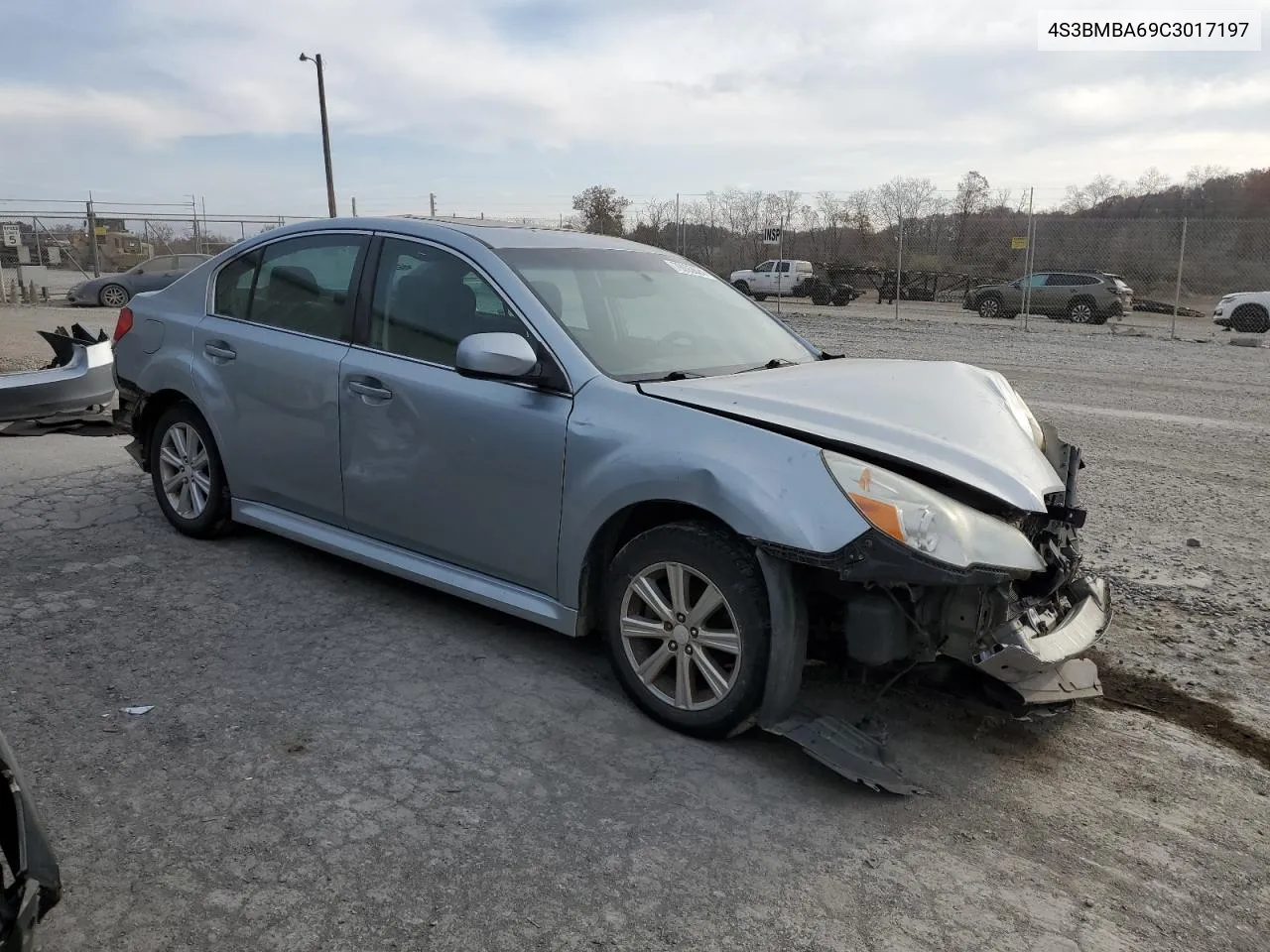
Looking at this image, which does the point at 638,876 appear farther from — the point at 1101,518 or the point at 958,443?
the point at 1101,518

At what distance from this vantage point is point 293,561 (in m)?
5.09

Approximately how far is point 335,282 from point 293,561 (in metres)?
1.44

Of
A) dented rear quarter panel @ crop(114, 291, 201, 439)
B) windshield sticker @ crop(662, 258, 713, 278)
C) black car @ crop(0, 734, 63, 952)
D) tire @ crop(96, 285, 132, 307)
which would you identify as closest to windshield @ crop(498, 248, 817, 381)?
windshield sticker @ crop(662, 258, 713, 278)

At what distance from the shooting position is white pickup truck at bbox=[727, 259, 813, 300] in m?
31.3

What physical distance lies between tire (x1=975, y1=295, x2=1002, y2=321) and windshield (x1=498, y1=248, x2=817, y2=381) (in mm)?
24034

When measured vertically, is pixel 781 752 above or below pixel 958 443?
below

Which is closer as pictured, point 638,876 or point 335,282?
point 638,876

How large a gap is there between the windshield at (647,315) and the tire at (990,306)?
24.0 metres

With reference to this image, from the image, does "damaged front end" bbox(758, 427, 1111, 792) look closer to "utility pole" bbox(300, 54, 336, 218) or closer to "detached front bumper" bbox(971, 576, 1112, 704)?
"detached front bumper" bbox(971, 576, 1112, 704)

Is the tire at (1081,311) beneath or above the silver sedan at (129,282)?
beneath

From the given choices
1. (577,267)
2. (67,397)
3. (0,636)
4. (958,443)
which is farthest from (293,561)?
(67,397)

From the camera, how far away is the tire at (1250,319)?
20672mm

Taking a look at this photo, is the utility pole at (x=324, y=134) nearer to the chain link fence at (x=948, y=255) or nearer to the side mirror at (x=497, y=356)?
the chain link fence at (x=948, y=255)

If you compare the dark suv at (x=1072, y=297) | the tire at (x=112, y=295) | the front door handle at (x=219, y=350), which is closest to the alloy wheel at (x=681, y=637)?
the front door handle at (x=219, y=350)
